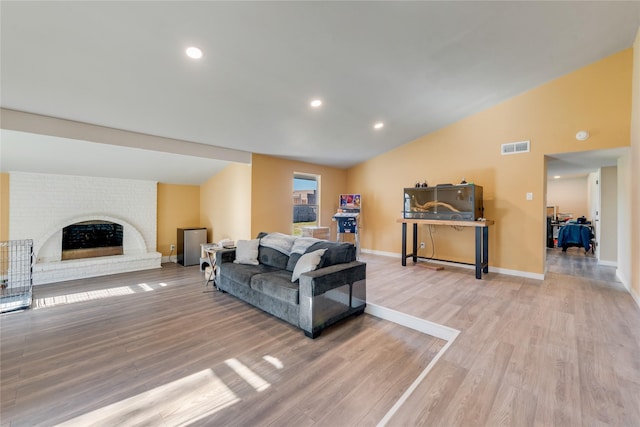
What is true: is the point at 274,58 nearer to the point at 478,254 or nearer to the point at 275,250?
the point at 275,250

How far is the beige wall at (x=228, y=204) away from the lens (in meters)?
5.36

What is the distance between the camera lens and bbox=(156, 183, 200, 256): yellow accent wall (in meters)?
6.01

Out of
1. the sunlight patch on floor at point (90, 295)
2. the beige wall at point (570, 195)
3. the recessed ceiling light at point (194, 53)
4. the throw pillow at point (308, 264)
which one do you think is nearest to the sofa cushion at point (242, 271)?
the throw pillow at point (308, 264)

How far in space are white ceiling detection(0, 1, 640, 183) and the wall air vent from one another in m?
0.83

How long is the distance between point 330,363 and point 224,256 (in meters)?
2.49

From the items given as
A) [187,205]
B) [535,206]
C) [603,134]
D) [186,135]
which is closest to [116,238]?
[187,205]

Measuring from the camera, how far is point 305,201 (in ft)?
21.9

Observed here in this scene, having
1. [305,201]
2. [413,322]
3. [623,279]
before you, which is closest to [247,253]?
[413,322]

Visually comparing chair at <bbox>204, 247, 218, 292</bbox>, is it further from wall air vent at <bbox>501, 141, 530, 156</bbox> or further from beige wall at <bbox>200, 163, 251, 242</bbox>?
wall air vent at <bbox>501, 141, 530, 156</bbox>

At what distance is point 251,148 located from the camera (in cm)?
506

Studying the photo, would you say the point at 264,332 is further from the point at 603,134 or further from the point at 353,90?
the point at 603,134

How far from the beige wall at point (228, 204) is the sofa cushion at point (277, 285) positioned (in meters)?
2.16

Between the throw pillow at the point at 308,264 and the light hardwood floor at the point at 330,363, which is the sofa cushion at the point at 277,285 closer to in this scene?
the throw pillow at the point at 308,264

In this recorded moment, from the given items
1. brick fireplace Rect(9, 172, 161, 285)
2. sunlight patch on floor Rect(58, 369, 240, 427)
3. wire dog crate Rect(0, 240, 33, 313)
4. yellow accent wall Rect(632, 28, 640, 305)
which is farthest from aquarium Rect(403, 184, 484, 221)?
wire dog crate Rect(0, 240, 33, 313)
